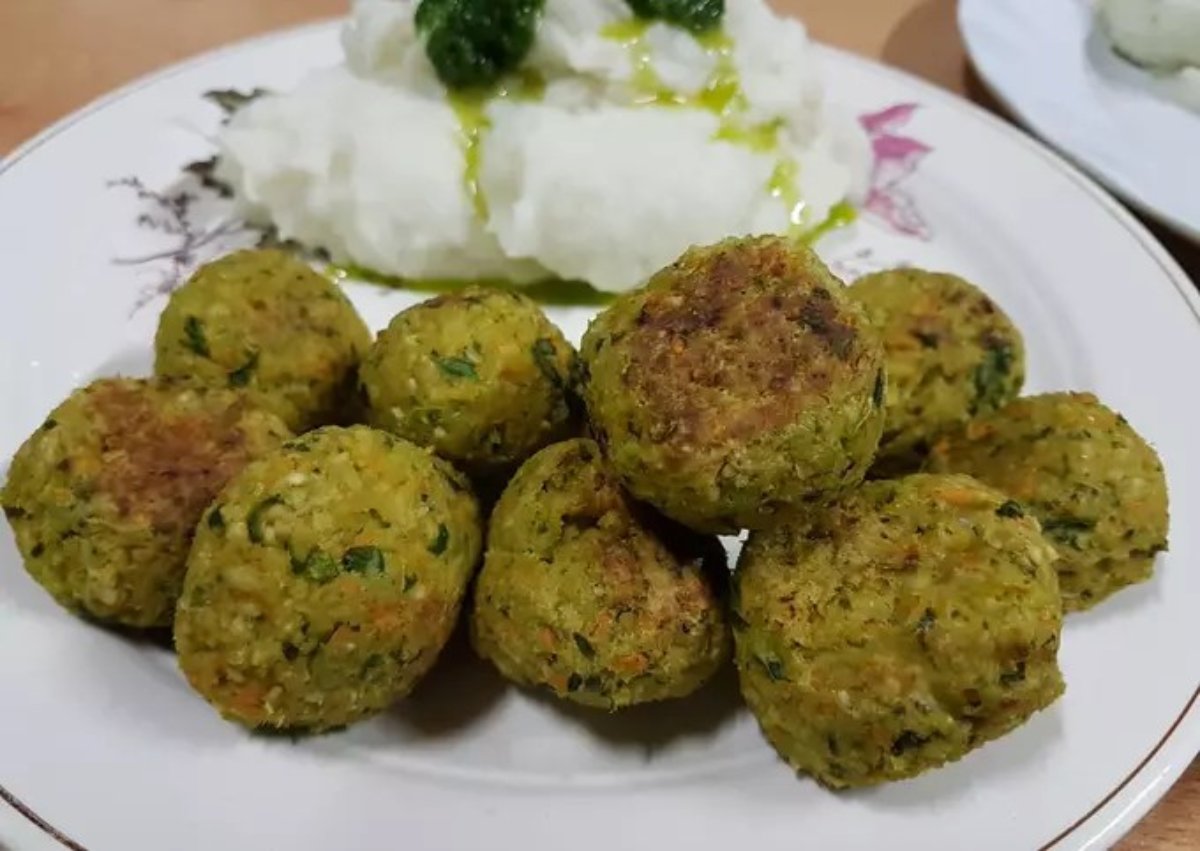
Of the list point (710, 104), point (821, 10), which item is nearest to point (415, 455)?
point (710, 104)

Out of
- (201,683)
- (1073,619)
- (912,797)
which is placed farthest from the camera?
(1073,619)

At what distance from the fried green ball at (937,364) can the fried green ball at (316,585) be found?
647mm

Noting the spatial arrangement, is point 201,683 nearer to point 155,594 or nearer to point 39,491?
point 155,594

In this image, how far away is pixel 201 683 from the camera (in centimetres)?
131

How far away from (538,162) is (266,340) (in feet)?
2.40

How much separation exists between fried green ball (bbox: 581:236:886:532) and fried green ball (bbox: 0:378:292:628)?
478 millimetres

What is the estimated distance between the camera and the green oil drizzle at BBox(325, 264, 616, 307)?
90.3 inches

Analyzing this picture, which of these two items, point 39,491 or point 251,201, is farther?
point 251,201

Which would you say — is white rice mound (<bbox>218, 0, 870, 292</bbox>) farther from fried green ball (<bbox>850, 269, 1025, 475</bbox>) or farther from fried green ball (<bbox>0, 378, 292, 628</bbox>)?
fried green ball (<bbox>0, 378, 292, 628</bbox>)

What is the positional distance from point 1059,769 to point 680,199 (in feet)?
3.94

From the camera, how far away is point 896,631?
1254mm

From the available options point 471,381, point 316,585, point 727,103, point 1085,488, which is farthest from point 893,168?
point 316,585

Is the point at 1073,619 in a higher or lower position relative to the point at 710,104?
lower

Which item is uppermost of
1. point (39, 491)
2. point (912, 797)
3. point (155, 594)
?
point (39, 491)
